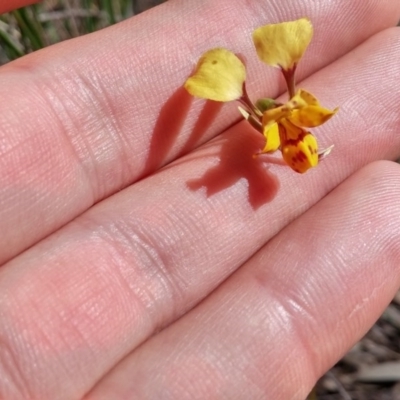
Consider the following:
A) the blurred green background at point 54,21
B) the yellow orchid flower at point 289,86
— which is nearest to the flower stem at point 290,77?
the yellow orchid flower at point 289,86

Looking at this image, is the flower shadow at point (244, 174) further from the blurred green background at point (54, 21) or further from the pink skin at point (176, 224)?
the blurred green background at point (54, 21)

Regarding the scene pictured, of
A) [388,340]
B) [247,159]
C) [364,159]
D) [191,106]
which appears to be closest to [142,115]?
[191,106]

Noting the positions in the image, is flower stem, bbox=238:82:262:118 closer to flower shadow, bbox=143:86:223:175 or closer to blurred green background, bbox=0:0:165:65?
flower shadow, bbox=143:86:223:175

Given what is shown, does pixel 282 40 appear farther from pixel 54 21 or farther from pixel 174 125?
pixel 54 21

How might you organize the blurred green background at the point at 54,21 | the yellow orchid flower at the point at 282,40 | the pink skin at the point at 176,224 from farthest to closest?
the blurred green background at the point at 54,21 → the yellow orchid flower at the point at 282,40 → the pink skin at the point at 176,224

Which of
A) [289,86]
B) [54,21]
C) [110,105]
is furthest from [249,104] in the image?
[54,21]

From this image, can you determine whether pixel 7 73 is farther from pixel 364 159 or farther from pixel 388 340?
pixel 388 340

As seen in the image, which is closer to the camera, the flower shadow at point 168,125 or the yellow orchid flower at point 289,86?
the yellow orchid flower at point 289,86
